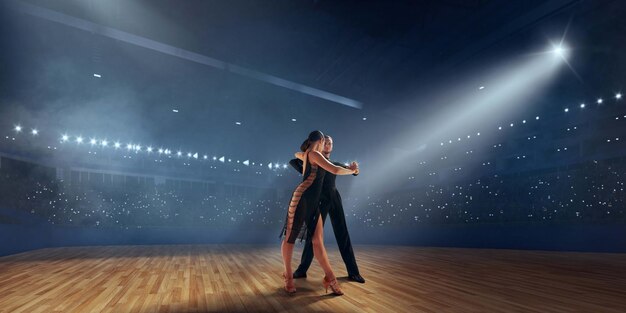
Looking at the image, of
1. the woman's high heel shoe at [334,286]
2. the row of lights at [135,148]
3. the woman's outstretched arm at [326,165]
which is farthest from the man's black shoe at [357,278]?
the row of lights at [135,148]

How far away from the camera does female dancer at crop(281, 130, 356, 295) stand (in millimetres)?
2645

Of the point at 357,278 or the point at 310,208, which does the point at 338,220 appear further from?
the point at 310,208

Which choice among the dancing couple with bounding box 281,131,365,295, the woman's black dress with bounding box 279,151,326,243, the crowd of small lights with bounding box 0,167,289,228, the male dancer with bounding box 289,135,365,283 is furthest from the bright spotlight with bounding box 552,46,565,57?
the crowd of small lights with bounding box 0,167,289,228

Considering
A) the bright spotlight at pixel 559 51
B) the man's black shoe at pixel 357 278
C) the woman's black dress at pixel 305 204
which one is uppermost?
the bright spotlight at pixel 559 51

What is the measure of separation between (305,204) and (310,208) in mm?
58

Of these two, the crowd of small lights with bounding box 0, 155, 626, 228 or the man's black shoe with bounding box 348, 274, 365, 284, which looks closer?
the man's black shoe with bounding box 348, 274, 365, 284

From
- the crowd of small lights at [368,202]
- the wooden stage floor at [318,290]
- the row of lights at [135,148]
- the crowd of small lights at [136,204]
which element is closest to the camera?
the wooden stage floor at [318,290]

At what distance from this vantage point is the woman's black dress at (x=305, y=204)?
2.65 metres

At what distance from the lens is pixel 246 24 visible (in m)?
5.80

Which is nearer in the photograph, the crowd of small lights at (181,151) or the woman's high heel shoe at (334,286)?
the woman's high heel shoe at (334,286)

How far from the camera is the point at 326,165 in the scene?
263cm

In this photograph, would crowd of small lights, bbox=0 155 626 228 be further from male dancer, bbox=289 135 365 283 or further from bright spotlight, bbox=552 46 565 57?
male dancer, bbox=289 135 365 283

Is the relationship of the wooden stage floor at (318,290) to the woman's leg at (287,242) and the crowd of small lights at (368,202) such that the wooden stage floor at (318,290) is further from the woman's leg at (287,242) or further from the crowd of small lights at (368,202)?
the crowd of small lights at (368,202)

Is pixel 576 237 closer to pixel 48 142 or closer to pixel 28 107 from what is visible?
pixel 28 107
